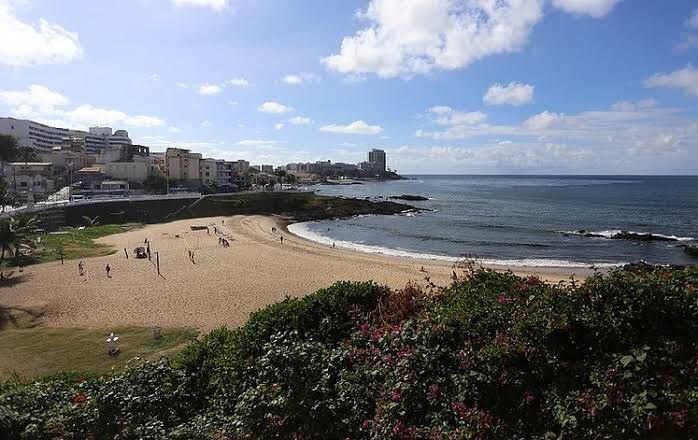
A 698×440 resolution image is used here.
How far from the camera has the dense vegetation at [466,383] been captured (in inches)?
178

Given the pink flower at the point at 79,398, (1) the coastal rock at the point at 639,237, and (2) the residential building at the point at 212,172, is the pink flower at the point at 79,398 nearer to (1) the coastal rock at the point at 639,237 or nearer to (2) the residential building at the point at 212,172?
(1) the coastal rock at the point at 639,237

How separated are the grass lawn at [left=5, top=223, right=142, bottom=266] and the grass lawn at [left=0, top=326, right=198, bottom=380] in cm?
1539

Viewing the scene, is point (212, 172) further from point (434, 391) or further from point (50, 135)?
point (434, 391)

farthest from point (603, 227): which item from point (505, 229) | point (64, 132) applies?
point (64, 132)

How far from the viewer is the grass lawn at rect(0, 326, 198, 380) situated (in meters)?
13.4

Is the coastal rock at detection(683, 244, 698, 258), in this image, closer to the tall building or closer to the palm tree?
the palm tree

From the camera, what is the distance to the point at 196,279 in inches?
1026

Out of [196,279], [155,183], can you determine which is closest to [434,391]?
[196,279]

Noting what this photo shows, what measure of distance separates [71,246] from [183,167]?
50831 mm

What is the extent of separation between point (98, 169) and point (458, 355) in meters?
83.9

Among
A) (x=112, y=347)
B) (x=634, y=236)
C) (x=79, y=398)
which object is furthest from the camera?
(x=634, y=236)

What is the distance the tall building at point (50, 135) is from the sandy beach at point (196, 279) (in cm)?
8482

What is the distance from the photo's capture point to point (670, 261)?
3166 centimetres

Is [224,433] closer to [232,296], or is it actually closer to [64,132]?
[232,296]
